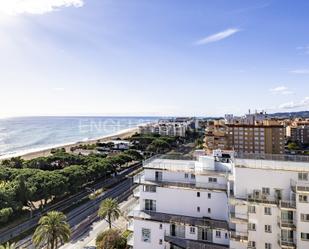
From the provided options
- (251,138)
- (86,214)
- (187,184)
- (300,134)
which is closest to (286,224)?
(187,184)

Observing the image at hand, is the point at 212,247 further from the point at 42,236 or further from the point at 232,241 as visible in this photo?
the point at 42,236

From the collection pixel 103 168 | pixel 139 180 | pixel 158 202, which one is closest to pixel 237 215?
pixel 158 202

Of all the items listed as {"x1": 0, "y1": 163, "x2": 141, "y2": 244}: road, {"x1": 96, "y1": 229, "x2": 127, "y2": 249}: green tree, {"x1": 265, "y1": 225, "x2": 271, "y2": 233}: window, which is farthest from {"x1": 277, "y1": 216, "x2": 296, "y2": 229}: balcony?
{"x1": 0, "y1": 163, "x2": 141, "y2": 244}: road

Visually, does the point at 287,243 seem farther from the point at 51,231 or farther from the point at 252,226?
the point at 51,231

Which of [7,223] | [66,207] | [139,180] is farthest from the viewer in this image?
[66,207]

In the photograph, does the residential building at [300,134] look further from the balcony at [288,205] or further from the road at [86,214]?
the balcony at [288,205]
